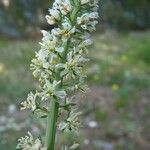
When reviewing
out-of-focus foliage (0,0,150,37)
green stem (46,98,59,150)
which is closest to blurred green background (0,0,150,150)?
out-of-focus foliage (0,0,150,37)

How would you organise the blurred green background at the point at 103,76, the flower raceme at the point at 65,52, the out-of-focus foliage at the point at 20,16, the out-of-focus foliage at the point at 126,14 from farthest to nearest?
the out-of-focus foliage at the point at 126,14, the out-of-focus foliage at the point at 20,16, the blurred green background at the point at 103,76, the flower raceme at the point at 65,52

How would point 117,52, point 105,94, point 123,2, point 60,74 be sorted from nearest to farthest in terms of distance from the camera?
point 60,74 → point 105,94 → point 117,52 → point 123,2

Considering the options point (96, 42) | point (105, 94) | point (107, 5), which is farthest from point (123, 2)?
point (105, 94)

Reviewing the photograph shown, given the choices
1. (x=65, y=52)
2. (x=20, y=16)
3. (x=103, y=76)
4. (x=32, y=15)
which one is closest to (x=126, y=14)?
(x=32, y=15)

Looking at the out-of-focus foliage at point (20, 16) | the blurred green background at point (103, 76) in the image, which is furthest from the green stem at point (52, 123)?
the out-of-focus foliage at point (20, 16)

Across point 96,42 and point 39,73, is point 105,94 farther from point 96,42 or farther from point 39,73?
point 39,73

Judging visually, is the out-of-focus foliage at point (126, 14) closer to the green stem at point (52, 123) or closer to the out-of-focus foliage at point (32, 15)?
the out-of-focus foliage at point (32, 15)
